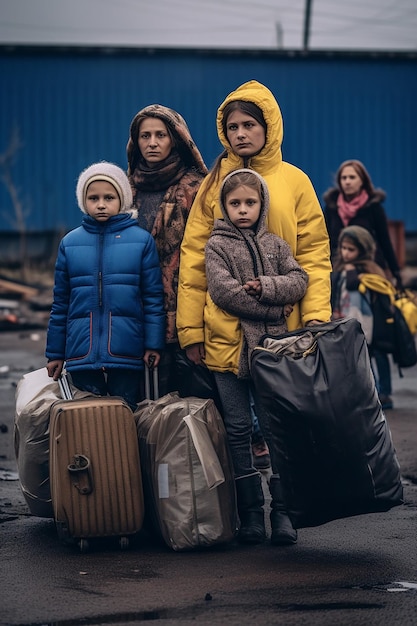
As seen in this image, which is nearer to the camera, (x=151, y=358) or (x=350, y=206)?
(x=151, y=358)

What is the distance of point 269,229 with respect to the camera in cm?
538

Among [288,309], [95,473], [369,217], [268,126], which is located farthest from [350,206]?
[95,473]

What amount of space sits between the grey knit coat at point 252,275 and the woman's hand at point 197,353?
0.23 meters

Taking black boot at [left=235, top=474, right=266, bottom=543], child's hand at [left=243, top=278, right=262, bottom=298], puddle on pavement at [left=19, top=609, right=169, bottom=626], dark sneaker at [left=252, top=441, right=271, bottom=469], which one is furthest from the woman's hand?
dark sneaker at [left=252, top=441, right=271, bottom=469]

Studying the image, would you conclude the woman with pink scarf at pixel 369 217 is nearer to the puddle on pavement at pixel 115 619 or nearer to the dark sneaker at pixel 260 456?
the dark sneaker at pixel 260 456

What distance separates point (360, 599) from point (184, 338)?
1.56 meters

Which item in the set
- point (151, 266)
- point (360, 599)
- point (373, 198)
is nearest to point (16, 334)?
point (373, 198)

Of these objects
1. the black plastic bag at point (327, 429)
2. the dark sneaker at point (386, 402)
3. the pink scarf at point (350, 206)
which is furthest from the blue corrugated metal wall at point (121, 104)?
the black plastic bag at point (327, 429)

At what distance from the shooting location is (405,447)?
7805 mm

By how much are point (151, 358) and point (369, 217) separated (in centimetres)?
456

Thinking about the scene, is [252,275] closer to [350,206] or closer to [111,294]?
[111,294]

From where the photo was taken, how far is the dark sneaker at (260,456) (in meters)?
7.04

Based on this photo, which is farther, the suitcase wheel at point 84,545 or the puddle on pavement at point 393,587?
the suitcase wheel at point 84,545

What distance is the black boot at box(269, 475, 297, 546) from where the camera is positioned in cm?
519
